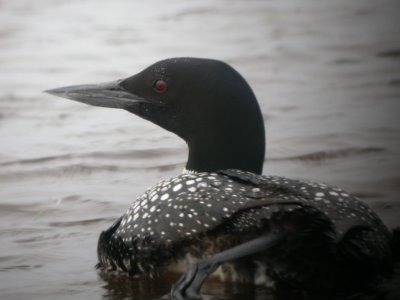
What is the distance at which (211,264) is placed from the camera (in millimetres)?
4352

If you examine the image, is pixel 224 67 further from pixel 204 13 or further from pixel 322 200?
pixel 204 13

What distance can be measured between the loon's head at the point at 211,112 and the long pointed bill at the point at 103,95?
0.71ft

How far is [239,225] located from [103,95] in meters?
1.56

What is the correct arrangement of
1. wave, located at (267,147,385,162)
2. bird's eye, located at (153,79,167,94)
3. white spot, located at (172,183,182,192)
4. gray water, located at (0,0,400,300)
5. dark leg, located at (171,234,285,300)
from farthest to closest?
1. wave, located at (267,147,385,162)
2. gray water, located at (0,0,400,300)
3. bird's eye, located at (153,79,167,94)
4. white spot, located at (172,183,182,192)
5. dark leg, located at (171,234,285,300)

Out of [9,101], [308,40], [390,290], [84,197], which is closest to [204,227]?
[390,290]

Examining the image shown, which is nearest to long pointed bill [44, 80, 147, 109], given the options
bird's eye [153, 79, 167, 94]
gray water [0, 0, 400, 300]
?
bird's eye [153, 79, 167, 94]

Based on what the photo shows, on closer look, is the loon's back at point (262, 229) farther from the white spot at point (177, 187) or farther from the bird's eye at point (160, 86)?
the bird's eye at point (160, 86)

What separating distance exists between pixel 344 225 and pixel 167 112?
130 cm

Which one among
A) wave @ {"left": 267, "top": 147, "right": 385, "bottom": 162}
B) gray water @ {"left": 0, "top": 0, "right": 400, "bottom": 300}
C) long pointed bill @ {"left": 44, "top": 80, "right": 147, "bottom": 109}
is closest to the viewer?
long pointed bill @ {"left": 44, "top": 80, "right": 147, "bottom": 109}

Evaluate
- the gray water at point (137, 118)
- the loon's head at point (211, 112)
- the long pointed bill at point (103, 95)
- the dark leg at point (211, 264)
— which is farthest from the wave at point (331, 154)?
the dark leg at point (211, 264)

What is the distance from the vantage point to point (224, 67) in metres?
5.29

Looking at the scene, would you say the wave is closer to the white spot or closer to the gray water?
the gray water

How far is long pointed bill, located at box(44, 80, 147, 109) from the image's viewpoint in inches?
224

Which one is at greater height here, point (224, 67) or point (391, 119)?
point (224, 67)
